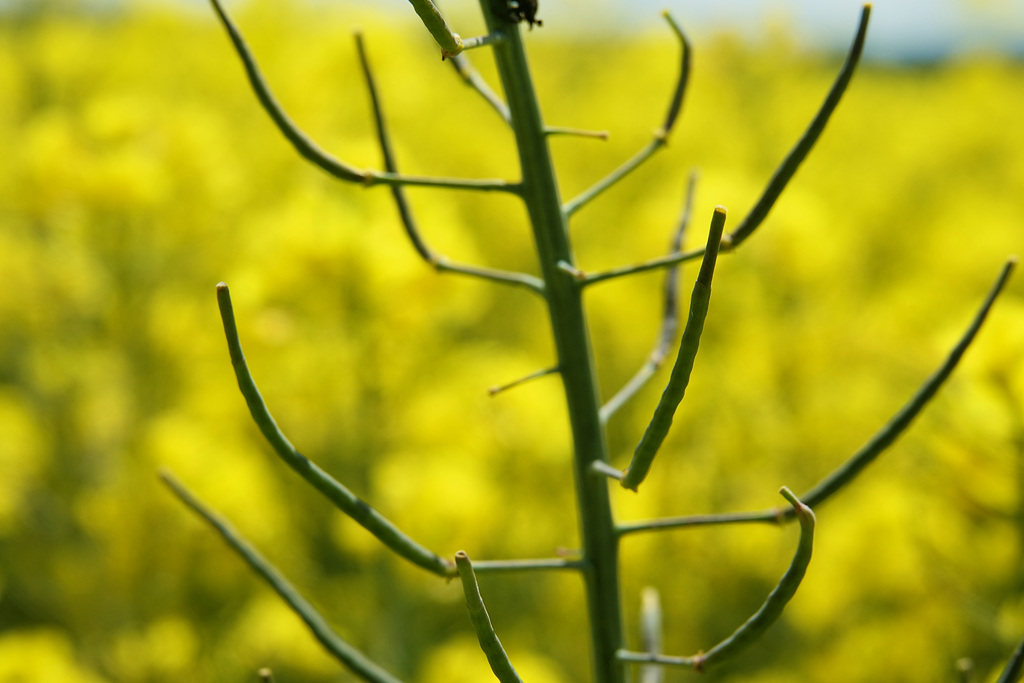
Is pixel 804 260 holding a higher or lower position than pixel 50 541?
higher

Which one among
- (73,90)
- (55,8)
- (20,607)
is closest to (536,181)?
(20,607)

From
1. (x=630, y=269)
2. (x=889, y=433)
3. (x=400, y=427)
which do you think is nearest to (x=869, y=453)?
(x=889, y=433)

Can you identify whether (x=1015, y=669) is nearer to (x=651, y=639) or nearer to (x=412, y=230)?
(x=651, y=639)

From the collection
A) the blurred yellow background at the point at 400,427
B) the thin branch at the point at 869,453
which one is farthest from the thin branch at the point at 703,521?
the blurred yellow background at the point at 400,427

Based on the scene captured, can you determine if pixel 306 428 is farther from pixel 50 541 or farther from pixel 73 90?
pixel 73 90

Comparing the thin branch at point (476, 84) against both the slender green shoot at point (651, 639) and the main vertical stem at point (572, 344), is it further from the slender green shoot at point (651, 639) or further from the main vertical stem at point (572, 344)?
the slender green shoot at point (651, 639)

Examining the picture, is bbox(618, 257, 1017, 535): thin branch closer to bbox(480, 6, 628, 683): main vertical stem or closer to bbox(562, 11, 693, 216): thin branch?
bbox(480, 6, 628, 683): main vertical stem
